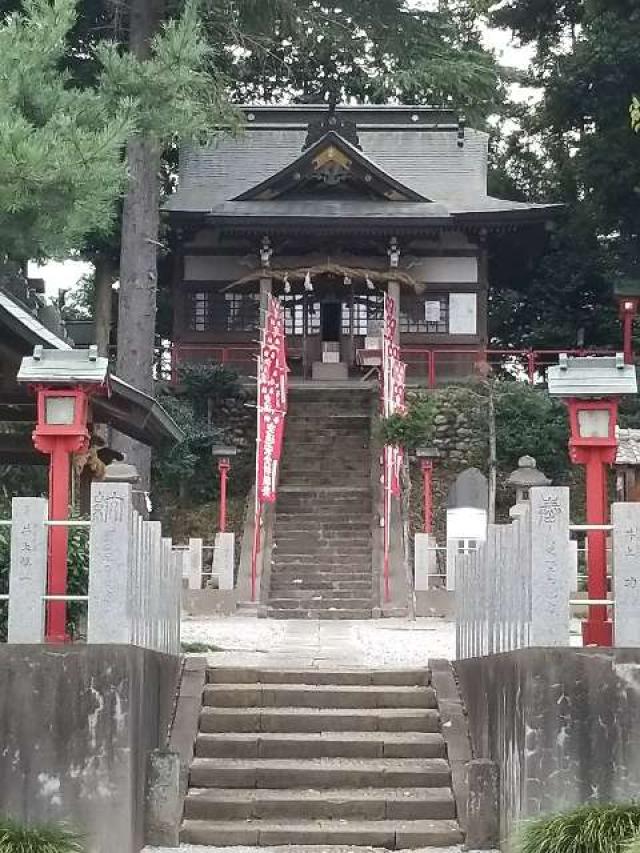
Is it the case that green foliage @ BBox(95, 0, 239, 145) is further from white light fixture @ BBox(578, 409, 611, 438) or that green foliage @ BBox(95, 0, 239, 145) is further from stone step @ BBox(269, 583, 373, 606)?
stone step @ BBox(269, 583, 373, 606)

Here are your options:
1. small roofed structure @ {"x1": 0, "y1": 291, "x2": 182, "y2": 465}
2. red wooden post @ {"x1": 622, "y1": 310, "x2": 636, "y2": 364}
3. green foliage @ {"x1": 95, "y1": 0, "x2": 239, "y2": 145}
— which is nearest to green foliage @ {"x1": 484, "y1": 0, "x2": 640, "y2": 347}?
red wooden post @ {"x1": 622, "y1": 310, "x2": 636, "y2": 364}

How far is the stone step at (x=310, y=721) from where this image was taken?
363 inches

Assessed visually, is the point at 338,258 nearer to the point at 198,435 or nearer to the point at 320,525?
the point at 198,435

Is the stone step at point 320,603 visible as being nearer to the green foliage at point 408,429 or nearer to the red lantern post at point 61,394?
the green foliage at point 408,429

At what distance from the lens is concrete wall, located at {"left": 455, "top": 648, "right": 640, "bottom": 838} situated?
684cm

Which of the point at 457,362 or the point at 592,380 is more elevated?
the point at 457,362

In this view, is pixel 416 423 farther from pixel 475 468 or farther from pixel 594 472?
pixel 594 472

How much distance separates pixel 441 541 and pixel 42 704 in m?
17.2

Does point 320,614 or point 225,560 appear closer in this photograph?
point 225,560

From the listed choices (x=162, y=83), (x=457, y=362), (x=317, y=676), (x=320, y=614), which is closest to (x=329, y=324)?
(x=457, y=362)

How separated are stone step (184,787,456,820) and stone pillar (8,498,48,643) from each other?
183 centimetres

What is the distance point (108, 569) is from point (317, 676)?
3.26 metres

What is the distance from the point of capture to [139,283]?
68.5ft

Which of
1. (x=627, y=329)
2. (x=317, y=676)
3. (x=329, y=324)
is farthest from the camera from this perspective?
(x=329, y=324)
